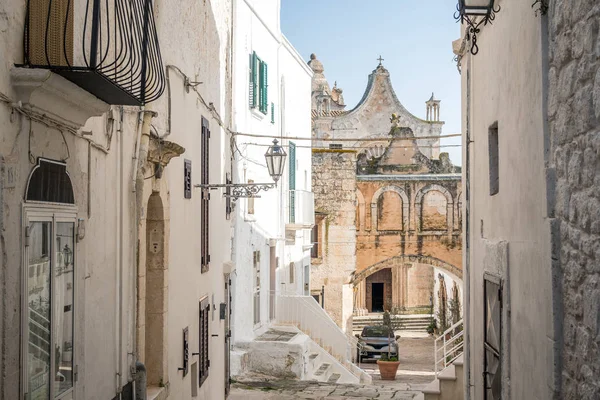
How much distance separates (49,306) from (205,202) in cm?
696

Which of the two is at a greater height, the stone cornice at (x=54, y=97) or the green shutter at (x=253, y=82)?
the green shutter at (x=253, y=82)

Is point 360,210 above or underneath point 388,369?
above

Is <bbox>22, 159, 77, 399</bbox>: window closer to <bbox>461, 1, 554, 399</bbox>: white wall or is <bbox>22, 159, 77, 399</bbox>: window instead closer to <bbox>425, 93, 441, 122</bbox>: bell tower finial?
<bbox>461, 1, 554, 399</bbox>: white wall

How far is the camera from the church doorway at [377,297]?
151 feet

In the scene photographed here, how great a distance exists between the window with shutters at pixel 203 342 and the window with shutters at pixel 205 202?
1.86 ft

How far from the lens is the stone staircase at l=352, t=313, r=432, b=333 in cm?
4117

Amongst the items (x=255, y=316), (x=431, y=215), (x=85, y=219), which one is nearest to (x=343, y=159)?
(x=431, y=215)

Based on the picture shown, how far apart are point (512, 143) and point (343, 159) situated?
2570cm

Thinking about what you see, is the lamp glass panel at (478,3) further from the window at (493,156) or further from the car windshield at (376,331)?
the car windshield at (376,331)

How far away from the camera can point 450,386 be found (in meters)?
12.5

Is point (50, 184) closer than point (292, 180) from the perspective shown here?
Yes

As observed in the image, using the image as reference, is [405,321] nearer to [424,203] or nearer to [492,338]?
[424,203]

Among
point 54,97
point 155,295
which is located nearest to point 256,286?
point 155,295

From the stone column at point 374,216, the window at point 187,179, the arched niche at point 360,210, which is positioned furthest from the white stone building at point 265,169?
the stone column at point 374,216
